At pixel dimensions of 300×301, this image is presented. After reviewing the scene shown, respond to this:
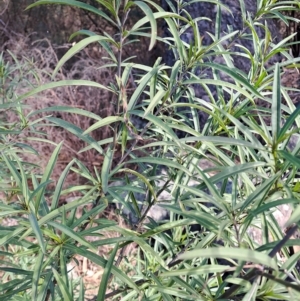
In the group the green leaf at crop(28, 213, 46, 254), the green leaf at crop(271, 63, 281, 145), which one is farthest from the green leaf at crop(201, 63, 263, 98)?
the green leaf at crop(28, 213, 46, 254)

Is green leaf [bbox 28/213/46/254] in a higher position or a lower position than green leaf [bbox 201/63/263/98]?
lower

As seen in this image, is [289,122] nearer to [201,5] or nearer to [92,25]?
[201,5]

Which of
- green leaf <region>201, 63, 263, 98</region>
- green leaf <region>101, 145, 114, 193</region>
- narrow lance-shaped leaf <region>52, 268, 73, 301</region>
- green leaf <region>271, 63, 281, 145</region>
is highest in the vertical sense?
green leaf <region>201, 63, 263, 98</region>

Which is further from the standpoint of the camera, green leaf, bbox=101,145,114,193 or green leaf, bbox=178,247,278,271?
green leaf, bbox=101,145,114,193

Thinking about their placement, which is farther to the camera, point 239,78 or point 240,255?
point 239,78

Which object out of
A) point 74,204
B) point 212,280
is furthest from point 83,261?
point 74,204

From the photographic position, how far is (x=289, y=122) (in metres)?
0.59

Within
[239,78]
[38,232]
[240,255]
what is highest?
[239,78]

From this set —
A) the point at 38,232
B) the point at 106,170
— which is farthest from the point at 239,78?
the point at 38,232

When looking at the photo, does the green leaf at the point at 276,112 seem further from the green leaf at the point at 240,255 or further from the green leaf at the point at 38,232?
Answer: the green leaf at the point at 38,232

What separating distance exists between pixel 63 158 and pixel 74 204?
8.74 ft

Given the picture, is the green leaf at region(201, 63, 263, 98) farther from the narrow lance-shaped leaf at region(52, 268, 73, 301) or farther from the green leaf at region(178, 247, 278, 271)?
the narrow lance-shaped leaf at region(52, 268, 73, 301)

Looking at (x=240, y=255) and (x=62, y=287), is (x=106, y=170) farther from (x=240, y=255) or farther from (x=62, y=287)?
(x=240, y=255)

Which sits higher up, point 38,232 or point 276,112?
point 276,112
